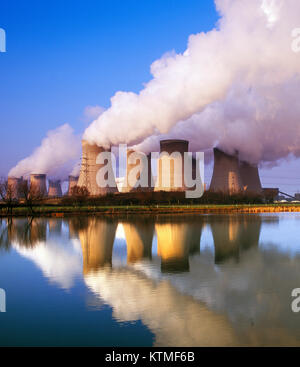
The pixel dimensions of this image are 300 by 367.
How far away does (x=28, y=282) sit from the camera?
3629mm

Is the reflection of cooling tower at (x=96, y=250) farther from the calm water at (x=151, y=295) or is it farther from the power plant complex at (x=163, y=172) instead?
the power plant complex at (x=163, y=172)

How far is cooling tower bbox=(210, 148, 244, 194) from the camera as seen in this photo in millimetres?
21844

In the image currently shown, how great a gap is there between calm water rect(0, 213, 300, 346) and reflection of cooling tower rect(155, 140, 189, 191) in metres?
14.3

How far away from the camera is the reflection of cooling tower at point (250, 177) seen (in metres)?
26.5

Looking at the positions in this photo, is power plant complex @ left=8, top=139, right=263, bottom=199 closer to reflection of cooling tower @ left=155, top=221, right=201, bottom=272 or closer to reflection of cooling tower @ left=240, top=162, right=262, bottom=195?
reflection of cooling tower @ left=240, top=162, right=262, bottom=195

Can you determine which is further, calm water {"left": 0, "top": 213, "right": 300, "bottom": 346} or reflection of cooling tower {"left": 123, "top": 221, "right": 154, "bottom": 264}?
reflection of cooling tower {"left": 123, "top": 221, "right": 154, "bottom": 264}

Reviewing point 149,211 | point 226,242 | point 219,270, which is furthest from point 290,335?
point 149,211

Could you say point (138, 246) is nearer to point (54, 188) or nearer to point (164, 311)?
point (164, 311)

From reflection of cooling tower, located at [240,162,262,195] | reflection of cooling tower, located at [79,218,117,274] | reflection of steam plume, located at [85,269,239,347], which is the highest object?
reflection of cooling tower, located at [240,162,262,195]

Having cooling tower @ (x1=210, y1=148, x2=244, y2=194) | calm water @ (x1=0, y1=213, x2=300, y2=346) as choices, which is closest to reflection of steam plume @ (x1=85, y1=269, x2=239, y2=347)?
calm water @ (x1=0, y1=213, x2=300, y2=346)

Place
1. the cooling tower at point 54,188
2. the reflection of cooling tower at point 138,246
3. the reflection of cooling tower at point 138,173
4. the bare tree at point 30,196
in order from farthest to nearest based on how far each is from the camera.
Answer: the cooling tower at point 54,188, the reflection of cooling tower at point 138,173, the bare tree at point 30,196, the reflection of cooling tower at point 138,246

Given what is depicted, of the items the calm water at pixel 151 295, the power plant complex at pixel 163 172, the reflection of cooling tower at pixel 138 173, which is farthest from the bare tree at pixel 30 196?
the calm water at pixel 151 295

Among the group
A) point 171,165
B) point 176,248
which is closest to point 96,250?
point 176,248

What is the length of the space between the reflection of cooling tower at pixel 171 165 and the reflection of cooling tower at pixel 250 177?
6311 mm
